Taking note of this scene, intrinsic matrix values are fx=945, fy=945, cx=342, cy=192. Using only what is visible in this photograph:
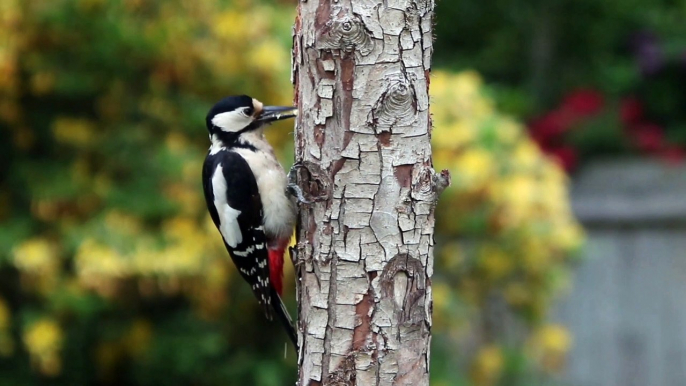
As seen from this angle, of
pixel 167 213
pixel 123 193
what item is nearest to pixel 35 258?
pixel 123 193

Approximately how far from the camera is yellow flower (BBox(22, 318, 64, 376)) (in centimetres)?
441

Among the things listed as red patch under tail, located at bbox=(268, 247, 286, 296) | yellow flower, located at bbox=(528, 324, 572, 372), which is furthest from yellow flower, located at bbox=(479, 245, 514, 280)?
red patch under tail, located at bbox=(268, 247, 286, 296)

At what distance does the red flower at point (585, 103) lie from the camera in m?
7.75

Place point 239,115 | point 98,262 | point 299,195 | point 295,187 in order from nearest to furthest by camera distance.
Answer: point 299,195
point 295,187
point 239,115
point 98,262

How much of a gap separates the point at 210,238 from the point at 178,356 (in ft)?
2.23

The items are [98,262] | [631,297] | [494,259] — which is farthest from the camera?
[631,297]

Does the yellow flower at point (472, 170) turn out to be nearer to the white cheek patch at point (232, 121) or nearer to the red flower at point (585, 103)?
the white cheek patch at point (232, 121)

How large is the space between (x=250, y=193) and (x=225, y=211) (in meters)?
0.13

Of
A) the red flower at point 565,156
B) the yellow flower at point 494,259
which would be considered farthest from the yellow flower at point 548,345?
the red flower at point 565,156

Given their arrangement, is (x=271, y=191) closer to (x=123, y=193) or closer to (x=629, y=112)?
(x=123, y=193)

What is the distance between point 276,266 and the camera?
350 cm

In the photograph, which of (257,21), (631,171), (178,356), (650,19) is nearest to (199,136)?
(257,21)

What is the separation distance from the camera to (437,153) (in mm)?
5008

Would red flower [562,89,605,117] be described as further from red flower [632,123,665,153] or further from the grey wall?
the grey wall
